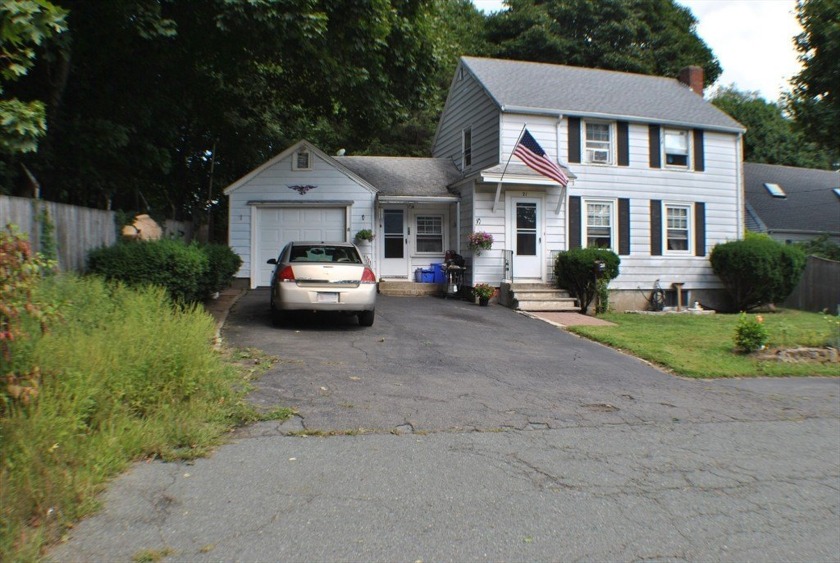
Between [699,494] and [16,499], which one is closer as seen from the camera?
[16,499]

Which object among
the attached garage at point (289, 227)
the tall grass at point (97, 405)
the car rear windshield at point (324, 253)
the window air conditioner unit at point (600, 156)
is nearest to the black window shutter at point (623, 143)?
the window air conditioner unit at point (600, 156)

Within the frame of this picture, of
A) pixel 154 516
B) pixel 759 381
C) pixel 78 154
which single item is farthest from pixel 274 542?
pixel 78 154

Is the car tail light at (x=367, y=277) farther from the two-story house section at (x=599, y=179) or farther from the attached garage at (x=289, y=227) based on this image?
the attached garage at (x=289, y=227)

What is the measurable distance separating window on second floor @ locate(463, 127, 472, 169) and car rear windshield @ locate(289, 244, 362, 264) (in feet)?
30.7

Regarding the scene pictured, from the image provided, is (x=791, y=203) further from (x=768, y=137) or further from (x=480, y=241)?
(x=480, y=241)

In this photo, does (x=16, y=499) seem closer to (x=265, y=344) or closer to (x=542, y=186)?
(x=265, y=344)

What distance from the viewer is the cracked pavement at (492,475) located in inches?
151

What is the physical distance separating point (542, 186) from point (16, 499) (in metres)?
15.0

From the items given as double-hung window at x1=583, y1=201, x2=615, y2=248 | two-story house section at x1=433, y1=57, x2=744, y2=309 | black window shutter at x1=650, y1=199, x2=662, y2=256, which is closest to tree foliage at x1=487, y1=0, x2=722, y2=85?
two-story house section at x1=433, y1=57, x2=744, y2=309

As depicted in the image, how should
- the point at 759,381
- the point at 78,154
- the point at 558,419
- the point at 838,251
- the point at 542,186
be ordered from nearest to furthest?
the point at 558,419
the point at 759,381
the point at 78,154
the point at 542,186
the point at 838,251

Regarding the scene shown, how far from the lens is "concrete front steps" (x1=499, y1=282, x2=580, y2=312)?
50.7ft

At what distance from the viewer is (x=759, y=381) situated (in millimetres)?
9117

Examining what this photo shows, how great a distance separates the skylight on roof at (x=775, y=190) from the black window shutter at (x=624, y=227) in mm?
17767

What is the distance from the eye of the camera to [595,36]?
3328cm
